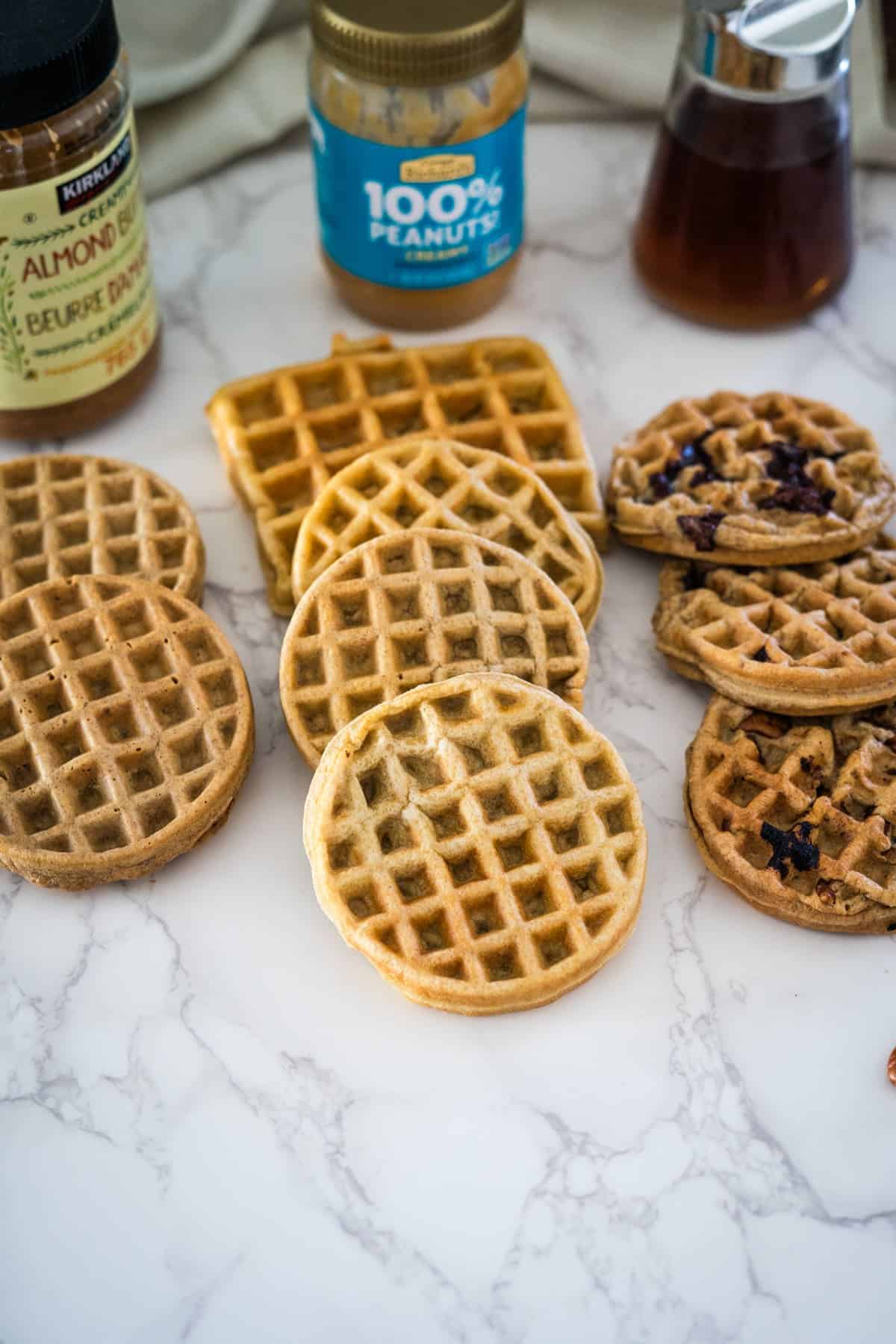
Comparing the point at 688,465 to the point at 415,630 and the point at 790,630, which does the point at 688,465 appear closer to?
the point at 790,630

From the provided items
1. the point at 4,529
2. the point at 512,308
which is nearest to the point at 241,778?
the point at 4,529

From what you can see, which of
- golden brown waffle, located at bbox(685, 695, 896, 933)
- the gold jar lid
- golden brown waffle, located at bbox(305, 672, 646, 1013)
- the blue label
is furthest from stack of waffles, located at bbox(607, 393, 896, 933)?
the gold jar lid

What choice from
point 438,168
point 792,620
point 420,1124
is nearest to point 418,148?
point 438,168

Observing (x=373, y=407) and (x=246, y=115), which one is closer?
(x=373, y=407)

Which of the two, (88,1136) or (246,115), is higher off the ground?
(246,115)

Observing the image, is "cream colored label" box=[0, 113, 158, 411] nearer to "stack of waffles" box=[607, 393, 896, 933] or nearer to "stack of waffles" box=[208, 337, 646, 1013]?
"stack of waffles" box=[208, 337, 646, 1013]

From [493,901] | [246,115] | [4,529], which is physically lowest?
[493,901]

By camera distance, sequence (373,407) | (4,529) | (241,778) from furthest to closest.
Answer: (373,407), (4,529), (241,778)

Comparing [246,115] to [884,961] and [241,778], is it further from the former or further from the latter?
[884,961]
